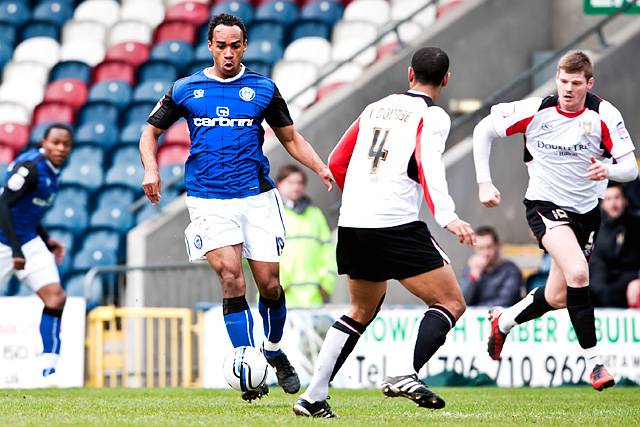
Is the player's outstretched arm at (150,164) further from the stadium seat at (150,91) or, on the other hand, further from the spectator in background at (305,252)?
the stadium seat at (150,91)

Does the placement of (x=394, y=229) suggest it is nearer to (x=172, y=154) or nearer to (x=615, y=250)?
(x=615, y=250)

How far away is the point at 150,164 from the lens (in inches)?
343

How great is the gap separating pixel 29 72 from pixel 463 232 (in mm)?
13880

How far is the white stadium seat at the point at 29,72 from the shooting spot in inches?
790

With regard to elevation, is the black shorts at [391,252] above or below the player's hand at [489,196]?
below

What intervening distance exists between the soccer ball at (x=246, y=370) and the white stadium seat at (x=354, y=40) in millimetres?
10758

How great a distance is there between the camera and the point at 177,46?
19.6 m

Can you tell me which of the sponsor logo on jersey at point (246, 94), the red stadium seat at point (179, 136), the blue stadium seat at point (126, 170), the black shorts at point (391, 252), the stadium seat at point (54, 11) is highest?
the stadium seat at point (54, 11)

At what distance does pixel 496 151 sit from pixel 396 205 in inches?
309

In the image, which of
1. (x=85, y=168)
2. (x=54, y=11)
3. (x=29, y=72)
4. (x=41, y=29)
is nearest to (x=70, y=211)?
(x=85, y=168)

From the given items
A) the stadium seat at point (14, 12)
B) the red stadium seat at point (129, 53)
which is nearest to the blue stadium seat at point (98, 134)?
the red stadium seat at point (129, 53)

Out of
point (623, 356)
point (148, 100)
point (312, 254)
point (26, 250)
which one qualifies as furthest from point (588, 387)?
point (148, 100)

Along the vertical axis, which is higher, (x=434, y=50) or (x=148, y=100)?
(x=148, y=100)

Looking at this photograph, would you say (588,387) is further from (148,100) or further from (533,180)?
(148,100)
